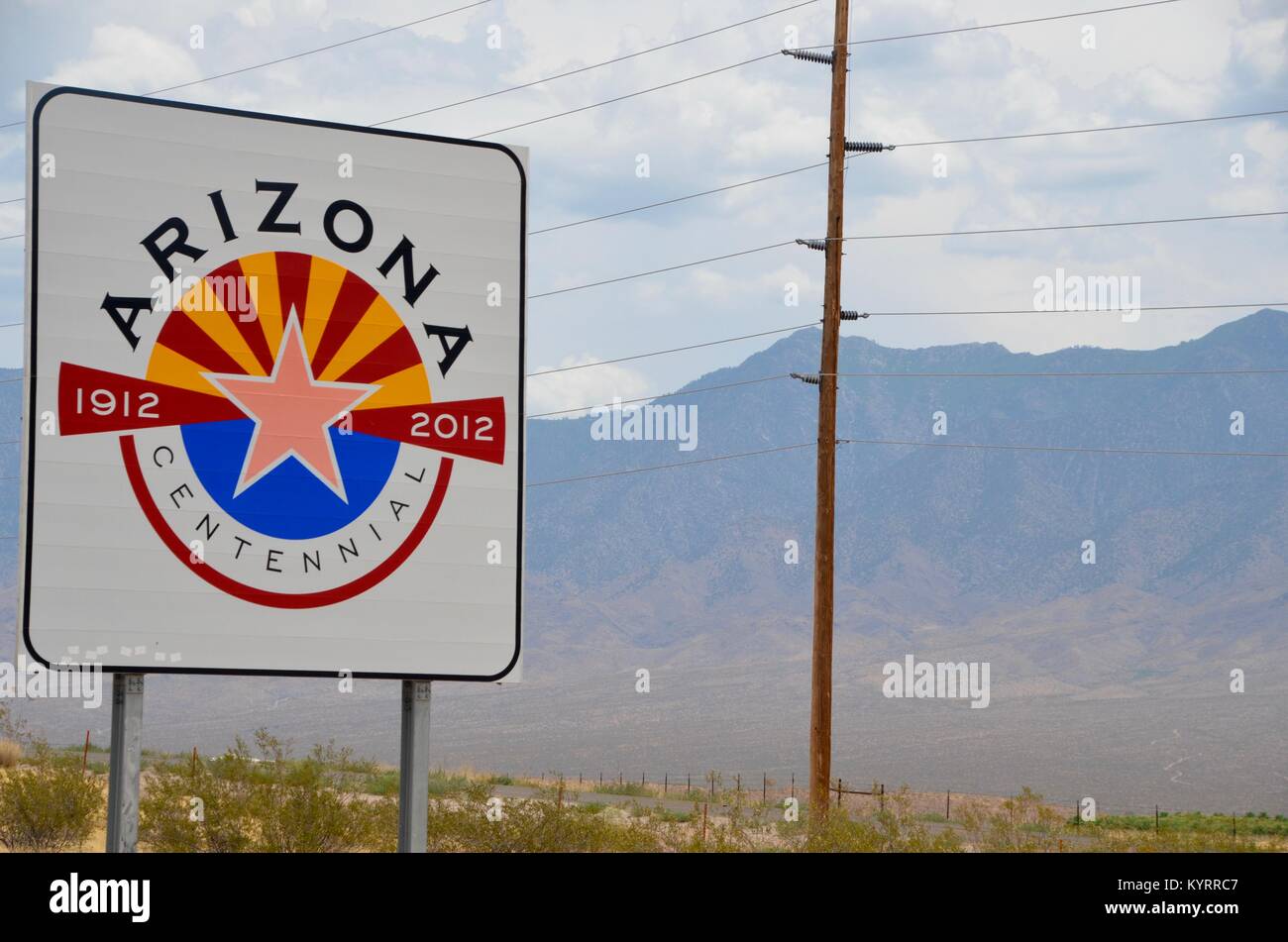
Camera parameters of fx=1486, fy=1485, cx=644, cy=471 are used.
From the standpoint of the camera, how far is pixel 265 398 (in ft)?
26.3

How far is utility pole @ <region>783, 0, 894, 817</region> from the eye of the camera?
2130 cm

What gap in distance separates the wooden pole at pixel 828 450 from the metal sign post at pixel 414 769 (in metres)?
12.4

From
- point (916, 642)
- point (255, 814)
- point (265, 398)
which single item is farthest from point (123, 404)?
point (916, 642)

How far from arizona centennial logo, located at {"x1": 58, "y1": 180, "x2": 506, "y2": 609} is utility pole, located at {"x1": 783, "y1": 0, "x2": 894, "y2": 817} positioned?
13021 millimetres

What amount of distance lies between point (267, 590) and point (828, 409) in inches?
605

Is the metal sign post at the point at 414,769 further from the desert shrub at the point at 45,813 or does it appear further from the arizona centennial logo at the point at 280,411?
the desert shrub at the point at 45,813

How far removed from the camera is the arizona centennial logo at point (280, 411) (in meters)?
7.85

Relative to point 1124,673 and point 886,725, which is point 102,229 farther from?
point 1124,673

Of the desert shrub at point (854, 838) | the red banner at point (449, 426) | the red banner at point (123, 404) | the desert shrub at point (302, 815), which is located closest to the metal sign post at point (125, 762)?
Result: the red banner at point (123, 404)

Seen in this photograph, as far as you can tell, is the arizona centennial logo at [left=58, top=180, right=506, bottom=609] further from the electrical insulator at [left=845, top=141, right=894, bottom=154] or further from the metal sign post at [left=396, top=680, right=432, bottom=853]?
the electrical insulator at [left=845, top=141, right=894, bottom=154]

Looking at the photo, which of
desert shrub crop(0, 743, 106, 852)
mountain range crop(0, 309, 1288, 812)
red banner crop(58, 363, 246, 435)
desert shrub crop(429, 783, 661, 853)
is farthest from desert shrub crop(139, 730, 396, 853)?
mountain range crop(0, 309, 1288, 812)

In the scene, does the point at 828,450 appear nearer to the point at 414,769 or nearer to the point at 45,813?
the point at 45,813
